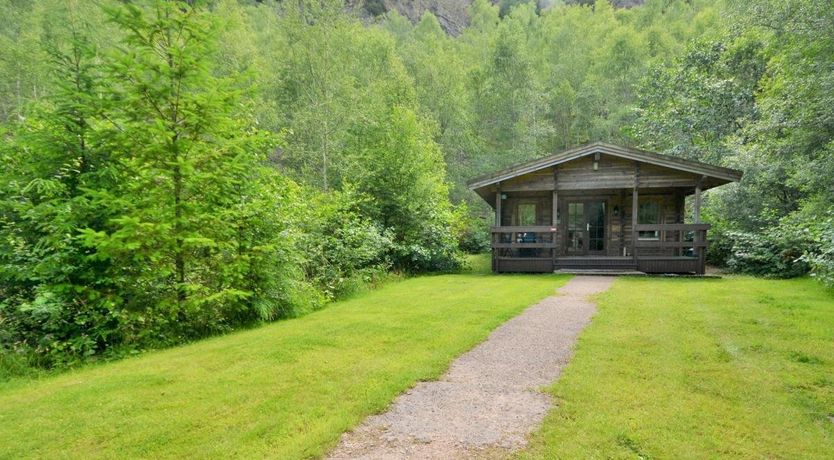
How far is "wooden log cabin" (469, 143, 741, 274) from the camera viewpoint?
1254 cm

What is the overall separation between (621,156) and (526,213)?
4457mm

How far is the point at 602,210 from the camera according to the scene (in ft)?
51.3

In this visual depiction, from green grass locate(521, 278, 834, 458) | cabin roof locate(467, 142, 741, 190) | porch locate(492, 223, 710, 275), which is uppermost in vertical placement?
cabin roof locate(467, 142, 741, 190)

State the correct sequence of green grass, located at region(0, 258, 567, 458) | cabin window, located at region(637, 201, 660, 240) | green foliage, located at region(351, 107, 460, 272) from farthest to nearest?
cabin window, located at region(637, 201, 660, 240), green foliage, located at region(351, 107, 460, 272), green grass, located at region(0, 258, 567, 458)

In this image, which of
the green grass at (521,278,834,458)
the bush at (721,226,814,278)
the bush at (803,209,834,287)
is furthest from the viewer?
the bush at (721,226,814,278)

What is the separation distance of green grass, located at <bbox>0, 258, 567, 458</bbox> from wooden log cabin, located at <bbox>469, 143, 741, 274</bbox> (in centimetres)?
783

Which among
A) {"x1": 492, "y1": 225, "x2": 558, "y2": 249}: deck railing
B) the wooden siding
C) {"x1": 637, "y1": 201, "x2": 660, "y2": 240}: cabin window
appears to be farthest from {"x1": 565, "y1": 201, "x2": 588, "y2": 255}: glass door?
{"x1": 637, "y1": 201, "x2": 660, "y2": 240}: cabin window

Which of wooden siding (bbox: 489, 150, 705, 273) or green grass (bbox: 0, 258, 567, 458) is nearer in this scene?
green grass (bbox: 0, 258, 567, 458)

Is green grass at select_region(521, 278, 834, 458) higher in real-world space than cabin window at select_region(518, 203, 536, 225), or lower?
lower

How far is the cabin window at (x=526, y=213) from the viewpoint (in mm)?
16469

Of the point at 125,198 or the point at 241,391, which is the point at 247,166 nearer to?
the point at 125,198

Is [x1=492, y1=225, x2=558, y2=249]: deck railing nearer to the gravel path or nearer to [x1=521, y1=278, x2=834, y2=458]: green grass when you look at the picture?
[x1=521, y1=278, x2=834, y2=458]: green grass

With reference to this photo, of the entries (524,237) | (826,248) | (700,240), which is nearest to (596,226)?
(524,237)

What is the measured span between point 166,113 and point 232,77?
3.56 ft
